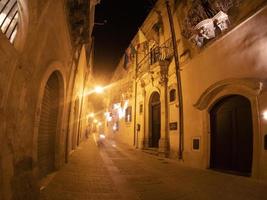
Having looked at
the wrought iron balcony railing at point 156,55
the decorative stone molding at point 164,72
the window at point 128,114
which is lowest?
the window at point 128,114

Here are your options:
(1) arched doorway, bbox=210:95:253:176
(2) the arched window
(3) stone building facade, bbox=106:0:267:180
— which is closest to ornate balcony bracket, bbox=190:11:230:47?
(3) stone building facade, bbox=106:0:267:180

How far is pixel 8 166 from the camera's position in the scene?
310 cm

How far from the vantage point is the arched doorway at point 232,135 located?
671 centimetres

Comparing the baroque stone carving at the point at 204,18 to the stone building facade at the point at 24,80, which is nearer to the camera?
the stone building facade at the point at 24,80

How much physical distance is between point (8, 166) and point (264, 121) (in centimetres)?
631

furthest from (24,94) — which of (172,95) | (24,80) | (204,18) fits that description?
(172,95)

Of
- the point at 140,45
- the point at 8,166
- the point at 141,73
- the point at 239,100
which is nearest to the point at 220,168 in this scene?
the point at 239,100

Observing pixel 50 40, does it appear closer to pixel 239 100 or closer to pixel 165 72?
pixel 239 100

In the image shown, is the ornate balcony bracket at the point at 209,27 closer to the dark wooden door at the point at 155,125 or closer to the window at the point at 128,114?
the dark wooden door at the point at 155,125

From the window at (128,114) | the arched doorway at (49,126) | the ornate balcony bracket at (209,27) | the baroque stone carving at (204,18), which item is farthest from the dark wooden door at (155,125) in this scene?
the arched doorway at (49,126)

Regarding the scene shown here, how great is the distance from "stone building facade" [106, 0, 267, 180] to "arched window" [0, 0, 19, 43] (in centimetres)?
620

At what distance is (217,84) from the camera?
292 inches

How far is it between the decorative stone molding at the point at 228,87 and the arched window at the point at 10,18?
620 cm

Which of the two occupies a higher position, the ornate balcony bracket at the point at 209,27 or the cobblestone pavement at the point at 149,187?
the ornate balcony bracket at the point at 209,27
